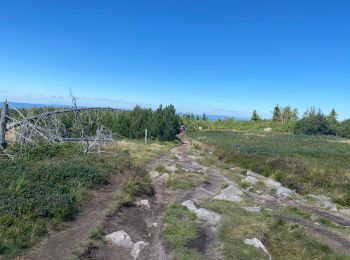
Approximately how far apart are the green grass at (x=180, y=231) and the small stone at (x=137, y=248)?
33.9 inches

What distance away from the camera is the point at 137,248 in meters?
12.8

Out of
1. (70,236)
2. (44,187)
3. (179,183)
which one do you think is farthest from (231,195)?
(70,236)

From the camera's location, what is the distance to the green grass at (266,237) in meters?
12.9

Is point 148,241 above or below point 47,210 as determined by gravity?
below

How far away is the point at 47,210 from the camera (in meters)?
14.1

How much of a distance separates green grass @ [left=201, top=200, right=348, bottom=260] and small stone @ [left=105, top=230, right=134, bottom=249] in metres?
3.42

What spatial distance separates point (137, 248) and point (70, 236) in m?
2.47

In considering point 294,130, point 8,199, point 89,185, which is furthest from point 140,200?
point 294,130

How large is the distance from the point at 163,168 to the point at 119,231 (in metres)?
15.3

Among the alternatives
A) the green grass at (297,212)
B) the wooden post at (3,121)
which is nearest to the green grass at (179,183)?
the green grass at (297,212)

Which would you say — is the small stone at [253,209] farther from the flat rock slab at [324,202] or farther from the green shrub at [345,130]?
the green shrub at [345,130]

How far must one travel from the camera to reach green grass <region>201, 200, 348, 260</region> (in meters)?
12.9

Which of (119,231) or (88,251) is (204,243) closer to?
(119,231)

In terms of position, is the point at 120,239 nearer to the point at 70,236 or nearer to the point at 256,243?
the point at 70,236
